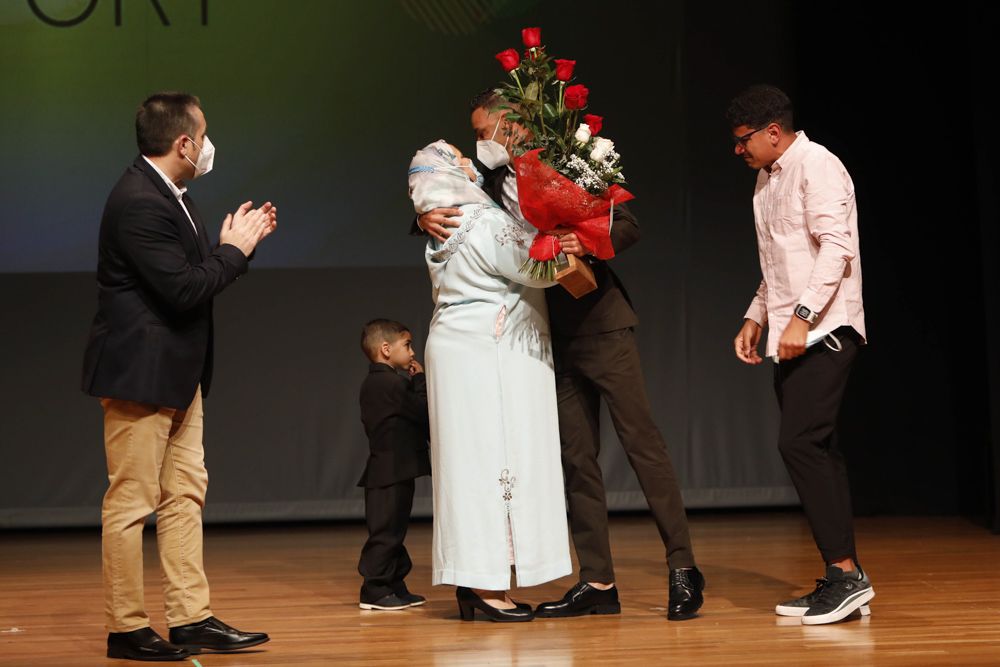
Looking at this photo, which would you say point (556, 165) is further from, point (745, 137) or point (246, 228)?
point (246, 228)

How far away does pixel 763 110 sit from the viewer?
3.45 m

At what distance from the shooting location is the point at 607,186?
325 centimetres

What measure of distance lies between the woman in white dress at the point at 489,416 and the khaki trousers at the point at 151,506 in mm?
699

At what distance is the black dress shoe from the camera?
3131 mm

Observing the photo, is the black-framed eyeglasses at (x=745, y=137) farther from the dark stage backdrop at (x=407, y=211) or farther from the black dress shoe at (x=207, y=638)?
the dark stage backdrop at (x=407, y=211)

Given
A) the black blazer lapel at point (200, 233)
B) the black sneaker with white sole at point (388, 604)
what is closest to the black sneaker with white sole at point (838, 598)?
the black sneaker with white sole at point (388, 604)

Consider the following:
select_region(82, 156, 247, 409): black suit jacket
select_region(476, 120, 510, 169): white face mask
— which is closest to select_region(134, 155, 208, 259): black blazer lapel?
select_region(82, 156, 247, 409): black suit jacket

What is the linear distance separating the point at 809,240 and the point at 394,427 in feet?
4.81

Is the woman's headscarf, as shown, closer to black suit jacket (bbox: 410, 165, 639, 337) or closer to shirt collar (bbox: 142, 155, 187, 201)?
black suit jacket (bbox: 410, 165, 639, 337)

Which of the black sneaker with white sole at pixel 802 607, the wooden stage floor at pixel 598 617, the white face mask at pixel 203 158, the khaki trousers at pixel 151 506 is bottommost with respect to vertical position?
the wooden stage floor at pixel 598 617

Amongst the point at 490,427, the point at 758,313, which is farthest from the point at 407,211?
the point at 490,427

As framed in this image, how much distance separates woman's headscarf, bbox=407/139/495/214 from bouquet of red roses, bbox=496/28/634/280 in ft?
0.79

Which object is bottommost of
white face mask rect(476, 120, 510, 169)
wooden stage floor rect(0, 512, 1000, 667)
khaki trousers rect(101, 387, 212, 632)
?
wooden stage floor rect(0, 512, 1000, 667)

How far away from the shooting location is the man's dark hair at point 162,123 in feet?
10.2
